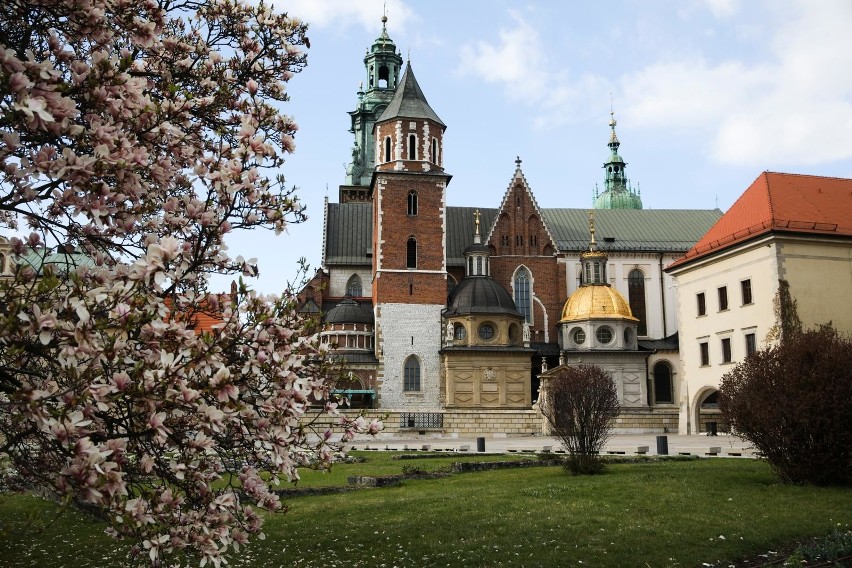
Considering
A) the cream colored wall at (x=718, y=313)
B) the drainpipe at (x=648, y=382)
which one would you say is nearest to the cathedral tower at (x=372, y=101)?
the drainpipe at (x=648, y=382)

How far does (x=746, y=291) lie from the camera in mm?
35438

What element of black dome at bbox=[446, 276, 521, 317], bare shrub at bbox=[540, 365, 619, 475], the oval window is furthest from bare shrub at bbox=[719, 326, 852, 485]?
the oval window

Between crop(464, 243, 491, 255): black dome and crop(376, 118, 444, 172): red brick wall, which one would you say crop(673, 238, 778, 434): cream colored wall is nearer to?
crop(464, 243, 491, 255): black dome

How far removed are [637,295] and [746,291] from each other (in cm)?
1926

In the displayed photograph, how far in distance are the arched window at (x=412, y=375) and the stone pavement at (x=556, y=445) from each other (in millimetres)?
5971

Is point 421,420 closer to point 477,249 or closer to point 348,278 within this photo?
point 477,249

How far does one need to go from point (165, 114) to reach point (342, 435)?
2871 millimetres

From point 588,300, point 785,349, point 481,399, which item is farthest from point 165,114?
point 588,300

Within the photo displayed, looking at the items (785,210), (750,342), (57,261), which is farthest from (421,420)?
(57,261)

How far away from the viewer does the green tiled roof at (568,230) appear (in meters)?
54.4

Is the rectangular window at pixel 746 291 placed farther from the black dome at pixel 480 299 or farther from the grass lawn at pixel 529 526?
the grass lawn at pixel 529 526

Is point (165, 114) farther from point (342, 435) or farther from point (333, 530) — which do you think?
point (333, 530)

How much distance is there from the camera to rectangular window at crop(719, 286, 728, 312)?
3697cm

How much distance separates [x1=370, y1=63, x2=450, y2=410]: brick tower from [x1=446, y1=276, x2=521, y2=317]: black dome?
3.05ft
